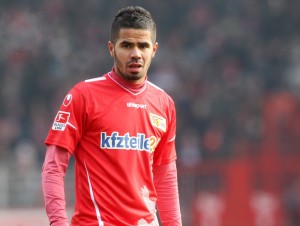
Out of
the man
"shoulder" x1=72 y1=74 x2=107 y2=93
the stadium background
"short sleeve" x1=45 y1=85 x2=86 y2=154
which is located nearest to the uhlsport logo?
the man

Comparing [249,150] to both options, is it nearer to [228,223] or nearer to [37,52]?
[228,223]

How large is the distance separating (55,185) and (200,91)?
13389 mm

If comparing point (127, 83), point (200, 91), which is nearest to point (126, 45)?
point (127, 83)

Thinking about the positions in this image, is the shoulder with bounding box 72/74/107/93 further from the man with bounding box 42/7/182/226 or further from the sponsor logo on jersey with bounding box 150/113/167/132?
the sponsor logo on jersey with bounding box 150/113/167/132

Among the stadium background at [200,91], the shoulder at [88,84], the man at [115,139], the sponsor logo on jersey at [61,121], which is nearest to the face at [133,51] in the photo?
the man at [115,139]

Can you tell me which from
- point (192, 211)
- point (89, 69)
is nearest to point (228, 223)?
point (192, 211)

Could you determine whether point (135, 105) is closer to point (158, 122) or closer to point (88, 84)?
point (158, 122)

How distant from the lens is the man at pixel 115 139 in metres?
5.08

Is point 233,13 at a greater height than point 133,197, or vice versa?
point 233,13

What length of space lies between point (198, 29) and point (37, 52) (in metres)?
3.24

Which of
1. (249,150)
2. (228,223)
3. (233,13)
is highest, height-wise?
(233,13)

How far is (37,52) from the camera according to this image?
19.5 m

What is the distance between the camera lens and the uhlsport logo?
516cm

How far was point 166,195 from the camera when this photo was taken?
554 cm
